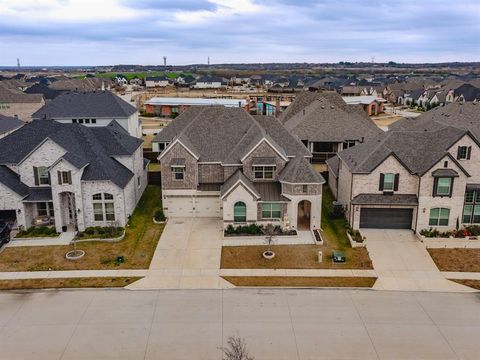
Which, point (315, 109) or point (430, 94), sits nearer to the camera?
point (315, 109)

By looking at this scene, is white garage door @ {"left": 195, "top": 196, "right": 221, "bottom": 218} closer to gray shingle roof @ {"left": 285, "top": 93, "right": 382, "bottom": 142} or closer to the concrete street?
the concrete street

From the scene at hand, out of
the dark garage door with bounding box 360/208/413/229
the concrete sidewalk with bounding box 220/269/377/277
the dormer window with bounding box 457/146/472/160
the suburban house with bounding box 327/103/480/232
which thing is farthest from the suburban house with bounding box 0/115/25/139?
the dormer window with bounding box 457/146/472/160

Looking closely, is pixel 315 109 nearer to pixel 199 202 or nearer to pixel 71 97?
pixel 199 202

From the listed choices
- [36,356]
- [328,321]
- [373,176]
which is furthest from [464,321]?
[36,356]

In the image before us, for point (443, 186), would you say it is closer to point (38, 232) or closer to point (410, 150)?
point (410, 150)

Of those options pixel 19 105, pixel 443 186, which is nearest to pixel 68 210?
pixel 443 186

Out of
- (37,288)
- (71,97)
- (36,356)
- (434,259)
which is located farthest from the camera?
(71,97)

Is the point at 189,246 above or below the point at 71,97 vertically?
below

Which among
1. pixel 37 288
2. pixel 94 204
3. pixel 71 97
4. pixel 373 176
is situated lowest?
pixel 37 288
